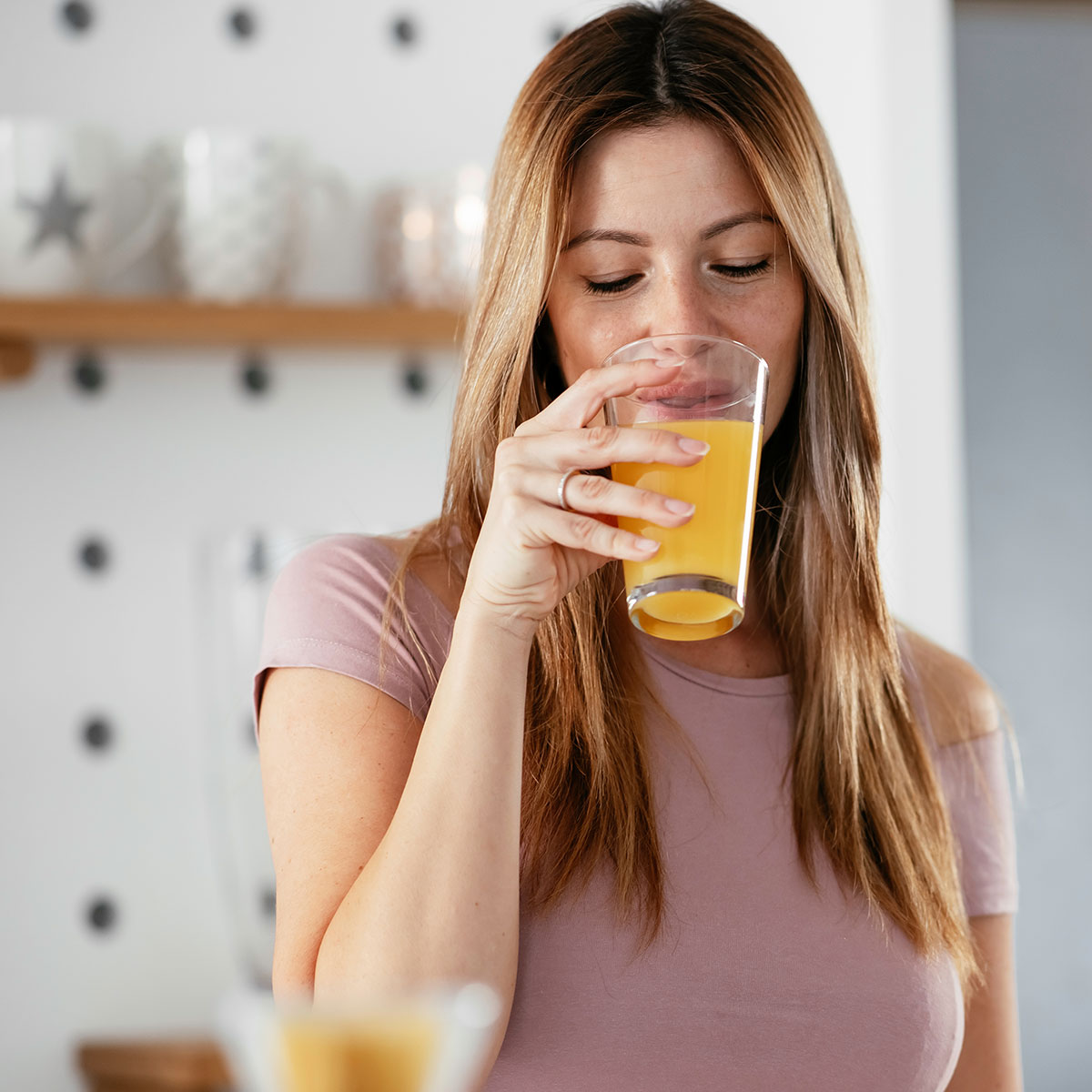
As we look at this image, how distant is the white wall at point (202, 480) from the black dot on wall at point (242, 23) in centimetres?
2

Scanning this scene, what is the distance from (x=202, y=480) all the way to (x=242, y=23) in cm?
73

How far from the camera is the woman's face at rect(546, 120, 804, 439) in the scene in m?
1.10

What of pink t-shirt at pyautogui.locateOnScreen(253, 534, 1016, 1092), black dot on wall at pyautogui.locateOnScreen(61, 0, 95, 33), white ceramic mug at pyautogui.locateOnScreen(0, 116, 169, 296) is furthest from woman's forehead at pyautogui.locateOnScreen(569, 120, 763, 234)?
black dot on wall at pyautogui.locateOnScreen(61, 0, 95, 33)

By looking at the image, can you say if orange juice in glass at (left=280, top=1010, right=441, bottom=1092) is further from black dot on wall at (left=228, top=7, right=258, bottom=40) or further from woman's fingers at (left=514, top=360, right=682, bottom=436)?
black dot on wall at (left=228, top=7, right=258, bottom=40)

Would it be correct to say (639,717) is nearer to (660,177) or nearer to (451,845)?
(451,845)

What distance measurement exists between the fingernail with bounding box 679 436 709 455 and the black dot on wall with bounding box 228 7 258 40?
1.60 m

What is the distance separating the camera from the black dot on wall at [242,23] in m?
2.15

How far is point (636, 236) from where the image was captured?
3.61 ft

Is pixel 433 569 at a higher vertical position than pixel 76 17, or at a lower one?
lower

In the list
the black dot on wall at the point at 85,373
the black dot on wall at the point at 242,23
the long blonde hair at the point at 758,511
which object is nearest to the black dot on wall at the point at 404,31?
the black dot on wall at the point at 242,23

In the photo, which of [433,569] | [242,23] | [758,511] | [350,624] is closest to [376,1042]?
[350,624]

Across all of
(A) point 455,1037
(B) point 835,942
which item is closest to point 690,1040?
(B) point 835,942

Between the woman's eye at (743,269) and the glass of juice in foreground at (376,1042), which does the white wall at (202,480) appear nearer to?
the woman's eye at (743,269)

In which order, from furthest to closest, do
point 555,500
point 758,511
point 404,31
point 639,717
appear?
point 404,31, point 758,511, point 639,717, point 555,500
